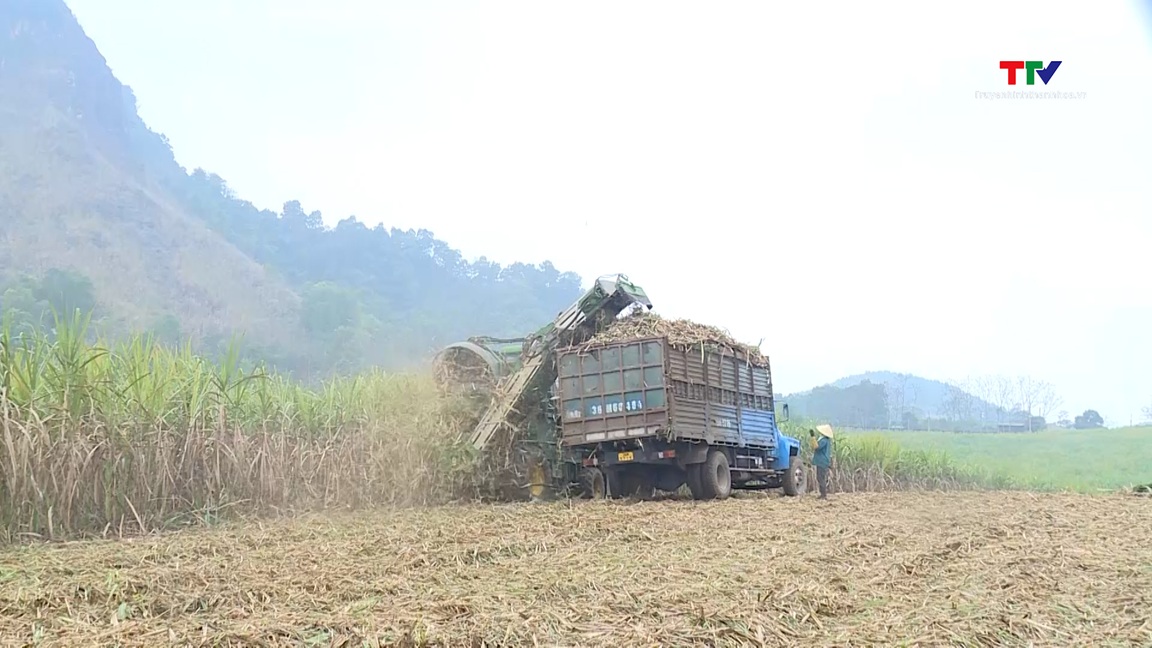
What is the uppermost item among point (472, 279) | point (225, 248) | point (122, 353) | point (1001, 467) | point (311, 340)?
point (225, 248)

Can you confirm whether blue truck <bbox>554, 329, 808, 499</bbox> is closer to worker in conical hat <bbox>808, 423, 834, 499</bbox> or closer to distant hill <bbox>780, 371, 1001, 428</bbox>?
worker in conical hat <bbox>808, 423, 834, 499</bbox>

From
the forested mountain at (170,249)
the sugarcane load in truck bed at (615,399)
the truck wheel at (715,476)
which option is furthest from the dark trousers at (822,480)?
the forested mountain at (170,249)

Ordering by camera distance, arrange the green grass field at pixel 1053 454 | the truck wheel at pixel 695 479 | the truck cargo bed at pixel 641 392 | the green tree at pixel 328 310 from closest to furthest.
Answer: the truck cargo bed at pixel 641 392, the truck wheel at pixel 695 479, the green grass field at pixel 1053 454, the green tree at pixel 328 310

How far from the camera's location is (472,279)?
54.8 meters

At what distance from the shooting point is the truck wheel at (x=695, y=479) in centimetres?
1412

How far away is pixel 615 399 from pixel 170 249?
2645 inches

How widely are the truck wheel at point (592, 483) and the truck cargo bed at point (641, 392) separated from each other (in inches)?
32.8

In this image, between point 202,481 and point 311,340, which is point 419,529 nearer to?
point 202,481

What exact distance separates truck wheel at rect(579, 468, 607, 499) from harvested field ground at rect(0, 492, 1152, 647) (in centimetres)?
552

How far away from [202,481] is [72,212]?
76626mm

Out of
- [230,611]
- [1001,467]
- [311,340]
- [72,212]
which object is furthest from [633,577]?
[72,212]

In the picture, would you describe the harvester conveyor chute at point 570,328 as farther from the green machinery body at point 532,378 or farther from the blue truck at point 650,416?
the blue truck at point 650,416

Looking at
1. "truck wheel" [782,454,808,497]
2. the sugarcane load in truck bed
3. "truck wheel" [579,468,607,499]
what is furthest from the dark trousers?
"truck wheel" [579,468,607,499]

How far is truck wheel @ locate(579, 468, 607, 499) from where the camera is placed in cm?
1427
